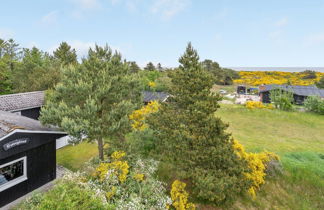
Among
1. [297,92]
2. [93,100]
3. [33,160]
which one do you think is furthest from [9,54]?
[297,92]

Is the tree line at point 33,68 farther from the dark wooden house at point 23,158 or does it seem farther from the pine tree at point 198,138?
the dark wooden house at point 23,158

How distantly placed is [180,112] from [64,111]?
264 inches

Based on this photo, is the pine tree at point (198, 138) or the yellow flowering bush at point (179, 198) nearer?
the pine tree at point (198, 138)

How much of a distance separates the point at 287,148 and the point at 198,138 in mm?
16736

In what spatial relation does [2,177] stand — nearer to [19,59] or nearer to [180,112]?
[180,112]

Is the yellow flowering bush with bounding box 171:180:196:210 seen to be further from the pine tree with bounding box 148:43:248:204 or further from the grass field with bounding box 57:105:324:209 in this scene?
Answer: the grass field with bounding box 57:105:324:209

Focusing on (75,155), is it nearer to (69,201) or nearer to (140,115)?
(140,115)

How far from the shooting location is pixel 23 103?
1806 centimetres

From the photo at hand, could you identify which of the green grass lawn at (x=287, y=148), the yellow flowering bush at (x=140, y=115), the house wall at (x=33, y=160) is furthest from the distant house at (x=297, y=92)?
the house wall at (x=33, y=160)

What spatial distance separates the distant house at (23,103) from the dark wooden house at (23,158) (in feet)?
24.1

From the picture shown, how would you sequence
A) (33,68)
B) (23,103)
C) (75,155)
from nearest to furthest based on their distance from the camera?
(75,155) < (23,103) < (33,68)

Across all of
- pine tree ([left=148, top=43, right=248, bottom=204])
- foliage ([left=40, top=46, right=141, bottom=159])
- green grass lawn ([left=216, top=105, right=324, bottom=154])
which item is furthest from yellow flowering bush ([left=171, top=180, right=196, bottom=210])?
green grass lawn ([left=216, top=105, right=324, bottom=154])

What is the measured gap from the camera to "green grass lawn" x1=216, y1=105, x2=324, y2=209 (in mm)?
12789

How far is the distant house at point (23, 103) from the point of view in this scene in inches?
664
